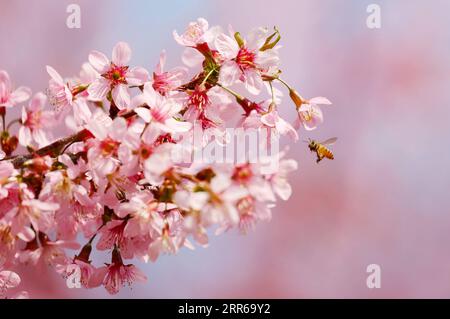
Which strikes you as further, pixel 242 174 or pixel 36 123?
pixel 36 123

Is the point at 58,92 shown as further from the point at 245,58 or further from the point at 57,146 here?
the point at 245,58

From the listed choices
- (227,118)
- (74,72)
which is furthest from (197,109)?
(74,72)

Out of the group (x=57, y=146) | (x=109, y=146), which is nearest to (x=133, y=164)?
(x=109, y=146)

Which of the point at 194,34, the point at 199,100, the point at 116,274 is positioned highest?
the point at 194,34

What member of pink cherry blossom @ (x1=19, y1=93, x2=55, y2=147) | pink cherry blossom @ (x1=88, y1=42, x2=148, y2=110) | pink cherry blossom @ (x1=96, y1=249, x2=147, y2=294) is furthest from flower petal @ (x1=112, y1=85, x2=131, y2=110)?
pink cherry blossom @ (x1=96, y1=249, x2=147, y2=294)

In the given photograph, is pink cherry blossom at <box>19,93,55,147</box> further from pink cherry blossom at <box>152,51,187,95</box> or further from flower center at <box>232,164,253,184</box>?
Result: flower center at <box>232,164,253,184</box>

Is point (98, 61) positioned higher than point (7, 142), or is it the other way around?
point (98, 61)

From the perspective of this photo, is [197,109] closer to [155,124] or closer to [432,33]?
[155,124]

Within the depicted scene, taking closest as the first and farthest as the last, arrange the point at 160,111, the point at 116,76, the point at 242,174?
the point at 242,174 < the point at 160,111 < the point at 116,76

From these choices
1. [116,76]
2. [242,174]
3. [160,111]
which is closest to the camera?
[242,174]
